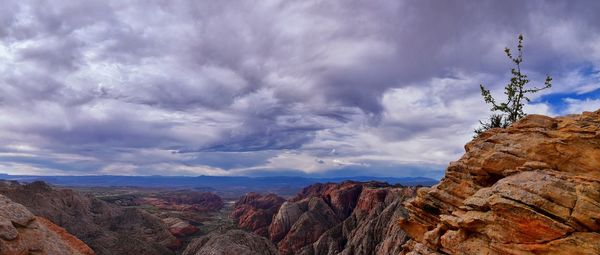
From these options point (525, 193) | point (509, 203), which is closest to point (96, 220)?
point (509, 203)

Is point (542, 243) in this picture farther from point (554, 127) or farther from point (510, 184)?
point (554, 127)

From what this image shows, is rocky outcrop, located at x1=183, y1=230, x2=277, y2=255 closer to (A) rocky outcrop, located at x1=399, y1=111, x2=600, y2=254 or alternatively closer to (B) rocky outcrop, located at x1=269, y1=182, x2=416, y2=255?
(B) rocky outcrop, located at x1=269, y1=182, x2=416, y2=255

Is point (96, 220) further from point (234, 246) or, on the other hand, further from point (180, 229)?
point (234, 246)

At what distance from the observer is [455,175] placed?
33.1 metres

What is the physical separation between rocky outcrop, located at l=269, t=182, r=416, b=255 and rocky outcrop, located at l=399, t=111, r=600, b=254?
53.8 meters

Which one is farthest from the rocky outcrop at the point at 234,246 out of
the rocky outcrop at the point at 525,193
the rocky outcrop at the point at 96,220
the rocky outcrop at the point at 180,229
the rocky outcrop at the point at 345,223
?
the rocky outcrop at the point at 180,229

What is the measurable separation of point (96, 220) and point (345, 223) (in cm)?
7572

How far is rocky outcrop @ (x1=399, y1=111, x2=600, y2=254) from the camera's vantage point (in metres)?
21.4

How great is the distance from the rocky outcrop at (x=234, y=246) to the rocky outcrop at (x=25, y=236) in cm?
4329

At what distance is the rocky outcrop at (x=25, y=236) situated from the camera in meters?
18.7

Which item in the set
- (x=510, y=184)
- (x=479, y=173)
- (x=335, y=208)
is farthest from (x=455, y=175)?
(x=335, y=208)

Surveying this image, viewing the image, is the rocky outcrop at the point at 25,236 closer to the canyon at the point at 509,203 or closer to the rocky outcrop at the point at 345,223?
the canyon at the point at 509,203

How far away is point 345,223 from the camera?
5017 inches

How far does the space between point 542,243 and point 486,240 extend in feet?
10.9
